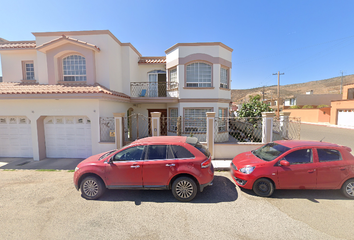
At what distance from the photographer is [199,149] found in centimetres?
481

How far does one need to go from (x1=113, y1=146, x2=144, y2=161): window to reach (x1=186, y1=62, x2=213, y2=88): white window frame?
746 cm

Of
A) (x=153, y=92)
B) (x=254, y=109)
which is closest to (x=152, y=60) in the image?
(x=153, y=92)

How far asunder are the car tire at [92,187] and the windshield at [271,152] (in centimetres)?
499

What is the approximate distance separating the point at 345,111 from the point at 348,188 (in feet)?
94.0

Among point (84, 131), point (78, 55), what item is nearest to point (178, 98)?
point (84, 131)

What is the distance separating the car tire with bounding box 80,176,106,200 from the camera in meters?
4.64

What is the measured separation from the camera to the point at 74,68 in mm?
10070

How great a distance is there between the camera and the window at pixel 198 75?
11086 millimetres

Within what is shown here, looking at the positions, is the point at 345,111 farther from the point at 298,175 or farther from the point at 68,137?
the point at 68,137

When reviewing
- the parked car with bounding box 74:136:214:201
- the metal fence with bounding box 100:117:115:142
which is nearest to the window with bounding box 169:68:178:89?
the metal fence with bounding box 100:117:115:142

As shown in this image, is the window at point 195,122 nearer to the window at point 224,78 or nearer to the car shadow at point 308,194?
the window at point 224,78

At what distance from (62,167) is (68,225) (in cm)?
466

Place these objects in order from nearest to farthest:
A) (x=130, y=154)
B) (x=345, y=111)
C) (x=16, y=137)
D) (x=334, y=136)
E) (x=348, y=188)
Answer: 1. (x=348, y=188)
2. (x=130, y=154)
3. (x=16, y=137)
4. (x=334, y=136)
5. (x=345, y=111)

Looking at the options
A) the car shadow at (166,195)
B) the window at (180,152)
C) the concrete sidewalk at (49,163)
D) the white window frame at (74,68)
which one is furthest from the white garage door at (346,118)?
the white window frame at (74,68)
